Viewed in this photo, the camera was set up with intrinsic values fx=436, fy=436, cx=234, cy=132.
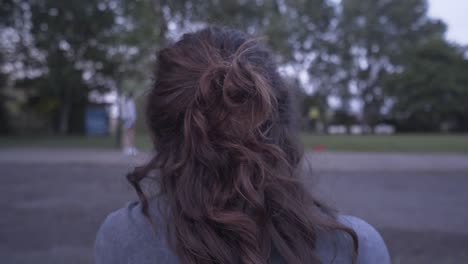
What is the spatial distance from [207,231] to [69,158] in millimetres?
11155

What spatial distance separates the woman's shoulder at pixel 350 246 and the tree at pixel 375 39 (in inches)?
2000

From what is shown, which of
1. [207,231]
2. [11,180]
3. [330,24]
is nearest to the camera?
[207,231]

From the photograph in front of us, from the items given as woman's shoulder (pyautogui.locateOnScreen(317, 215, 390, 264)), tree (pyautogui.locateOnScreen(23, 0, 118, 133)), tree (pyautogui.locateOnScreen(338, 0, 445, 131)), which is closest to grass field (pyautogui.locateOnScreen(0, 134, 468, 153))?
tree (pyautogui.locateOnScreen(23, 0, 118, 133))

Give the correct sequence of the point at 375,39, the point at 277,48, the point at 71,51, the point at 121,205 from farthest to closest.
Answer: the point at 375,39, the point at 71,51, the point at 277,48, the point at 121,205

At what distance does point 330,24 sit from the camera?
4869 cm

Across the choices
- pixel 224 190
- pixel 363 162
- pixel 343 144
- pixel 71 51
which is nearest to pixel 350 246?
pixel 224 190

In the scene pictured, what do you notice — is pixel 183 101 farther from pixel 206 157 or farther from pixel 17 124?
pixel 17 124

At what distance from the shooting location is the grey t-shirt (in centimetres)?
110

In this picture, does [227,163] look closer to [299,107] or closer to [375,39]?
[299,107]

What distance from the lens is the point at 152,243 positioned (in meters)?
1.11

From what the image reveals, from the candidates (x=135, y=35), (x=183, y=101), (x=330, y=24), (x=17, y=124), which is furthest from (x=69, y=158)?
(x=330, y=24)

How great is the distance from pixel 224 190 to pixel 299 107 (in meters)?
0.57

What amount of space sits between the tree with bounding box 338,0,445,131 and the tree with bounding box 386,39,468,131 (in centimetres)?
152

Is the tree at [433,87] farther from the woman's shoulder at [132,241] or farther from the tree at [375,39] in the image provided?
the woman's shoulder at [132,241]
